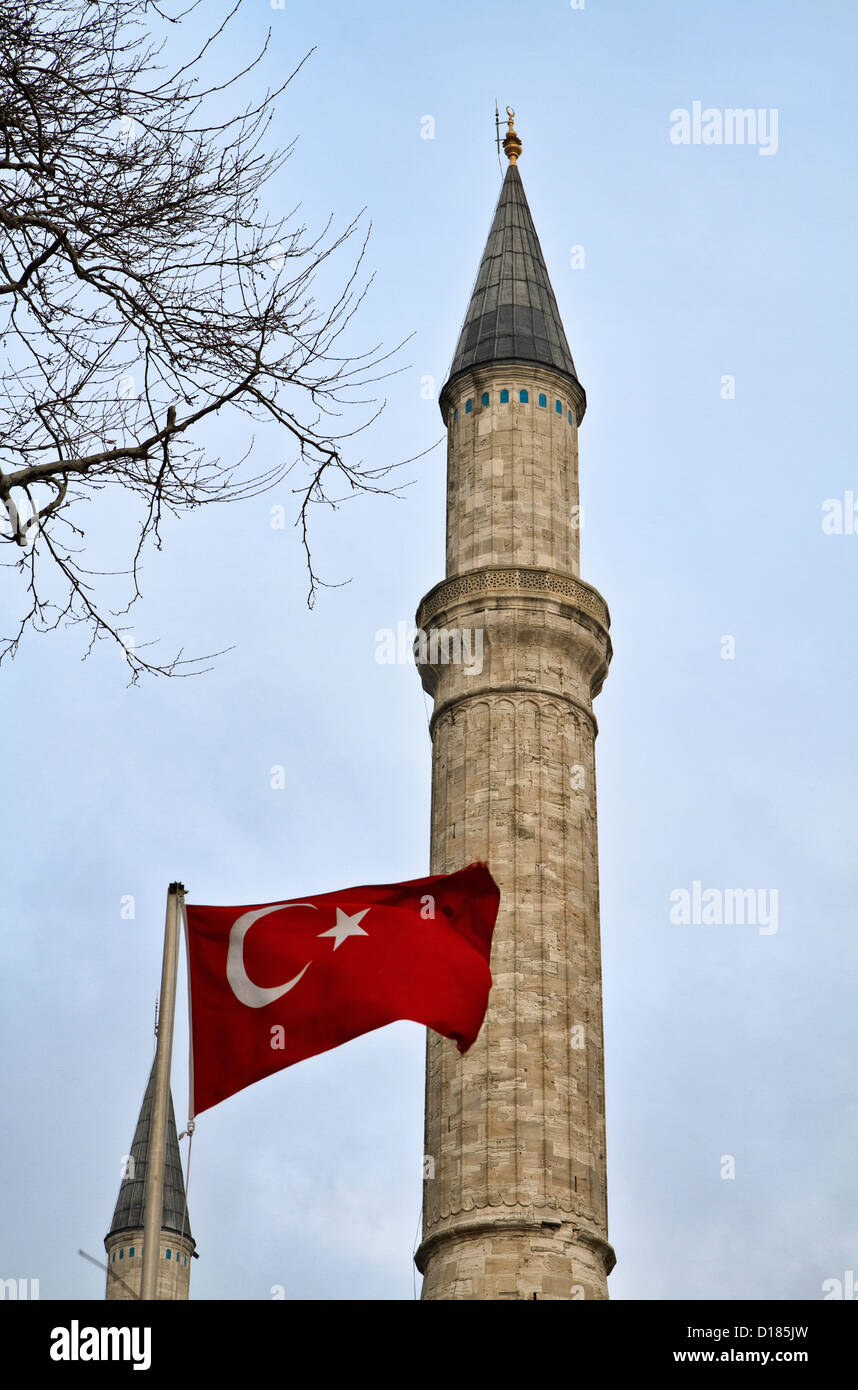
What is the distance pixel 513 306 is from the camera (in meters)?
39.9

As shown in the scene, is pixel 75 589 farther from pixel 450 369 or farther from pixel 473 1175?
pixel 450 369

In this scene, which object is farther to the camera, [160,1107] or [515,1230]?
[515,1230]

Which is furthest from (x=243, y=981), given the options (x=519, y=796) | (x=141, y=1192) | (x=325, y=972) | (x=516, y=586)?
(x=141, y=1192)

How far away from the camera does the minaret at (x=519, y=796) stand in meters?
31.3

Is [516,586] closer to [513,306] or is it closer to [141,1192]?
[513,306]

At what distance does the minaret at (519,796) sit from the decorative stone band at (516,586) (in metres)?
0.04

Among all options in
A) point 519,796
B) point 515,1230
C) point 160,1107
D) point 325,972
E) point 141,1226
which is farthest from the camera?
point 141,1226

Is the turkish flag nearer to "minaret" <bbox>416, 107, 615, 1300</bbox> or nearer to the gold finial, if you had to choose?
"minaret" <bbox>416, 107, 615, 1300</bbox>

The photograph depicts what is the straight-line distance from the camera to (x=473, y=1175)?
103 ft

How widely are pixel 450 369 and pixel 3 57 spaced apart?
27.6 meters

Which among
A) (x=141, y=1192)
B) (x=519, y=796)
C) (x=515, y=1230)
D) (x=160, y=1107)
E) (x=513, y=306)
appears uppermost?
(x=513, y=306)

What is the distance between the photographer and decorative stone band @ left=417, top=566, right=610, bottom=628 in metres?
36.4
